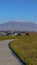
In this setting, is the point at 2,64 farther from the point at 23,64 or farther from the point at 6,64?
the point at 23,64

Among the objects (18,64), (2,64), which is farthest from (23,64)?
(2,64)

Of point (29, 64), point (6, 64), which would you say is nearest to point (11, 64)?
point (6, 64)

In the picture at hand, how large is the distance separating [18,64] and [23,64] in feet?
0.84

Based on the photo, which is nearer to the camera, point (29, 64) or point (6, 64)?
point (29, 64)

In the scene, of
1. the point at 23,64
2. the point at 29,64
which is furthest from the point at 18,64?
the point at 29,64

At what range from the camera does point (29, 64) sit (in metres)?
10.4

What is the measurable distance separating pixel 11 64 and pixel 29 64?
1239mm

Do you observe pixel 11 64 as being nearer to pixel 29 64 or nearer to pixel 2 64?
pixel 2 64

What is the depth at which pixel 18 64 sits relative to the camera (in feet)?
36.7

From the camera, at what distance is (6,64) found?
36.8ft

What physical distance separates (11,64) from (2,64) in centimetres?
46

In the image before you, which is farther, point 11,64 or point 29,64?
point 11,64

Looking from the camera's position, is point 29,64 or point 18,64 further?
point 18,64

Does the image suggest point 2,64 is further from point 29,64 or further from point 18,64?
point 29,64
